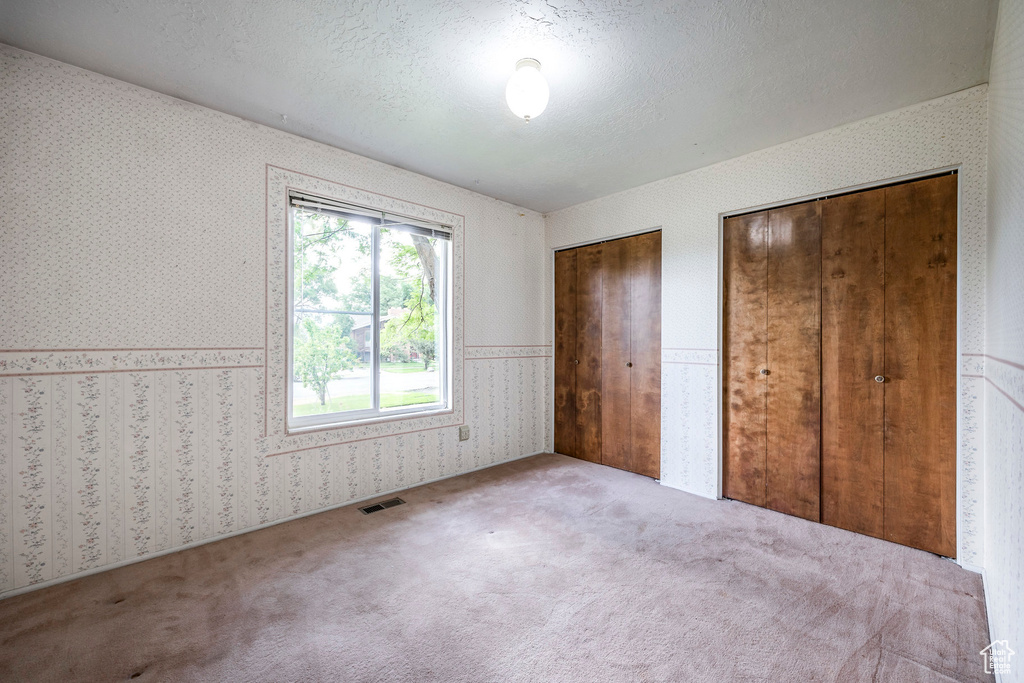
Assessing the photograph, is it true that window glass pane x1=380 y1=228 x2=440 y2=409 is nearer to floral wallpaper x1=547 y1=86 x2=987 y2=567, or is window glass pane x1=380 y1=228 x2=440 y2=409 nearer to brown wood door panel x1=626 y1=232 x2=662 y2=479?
floral wallpaper x1=547 y1=86 x2=987 y2=567

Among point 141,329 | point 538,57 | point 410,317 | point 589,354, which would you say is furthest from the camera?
point 589,354

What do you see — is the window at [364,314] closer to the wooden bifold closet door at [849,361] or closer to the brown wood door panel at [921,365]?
the wooden bifold closet door at [849,361]

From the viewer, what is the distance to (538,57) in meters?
2.21

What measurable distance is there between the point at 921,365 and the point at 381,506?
12.0ft

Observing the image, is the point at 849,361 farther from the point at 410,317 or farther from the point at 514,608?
the point at 410,317

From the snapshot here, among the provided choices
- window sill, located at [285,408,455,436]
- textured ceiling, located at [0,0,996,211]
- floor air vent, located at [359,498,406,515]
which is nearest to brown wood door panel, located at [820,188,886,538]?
textured ceiling, located at [0,0,996,211]

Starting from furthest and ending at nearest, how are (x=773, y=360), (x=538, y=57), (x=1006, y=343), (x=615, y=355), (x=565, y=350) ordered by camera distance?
(x=565, y=350) < (x=615, y=355) < (x=773, y=360) < (x=538, y=57) < (x=1006, y=343)

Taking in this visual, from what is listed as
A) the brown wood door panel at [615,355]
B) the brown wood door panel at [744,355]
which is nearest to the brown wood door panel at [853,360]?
the brown wood door panel at [744,355]

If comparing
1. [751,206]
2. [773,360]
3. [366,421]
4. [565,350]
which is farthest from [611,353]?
[366,421]

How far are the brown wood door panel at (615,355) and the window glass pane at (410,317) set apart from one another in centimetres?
161

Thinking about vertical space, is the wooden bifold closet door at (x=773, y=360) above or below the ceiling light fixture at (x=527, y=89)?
below

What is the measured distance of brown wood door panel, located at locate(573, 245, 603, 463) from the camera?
440 cm

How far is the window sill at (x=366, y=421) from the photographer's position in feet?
10.2

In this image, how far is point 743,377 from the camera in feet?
11.1
